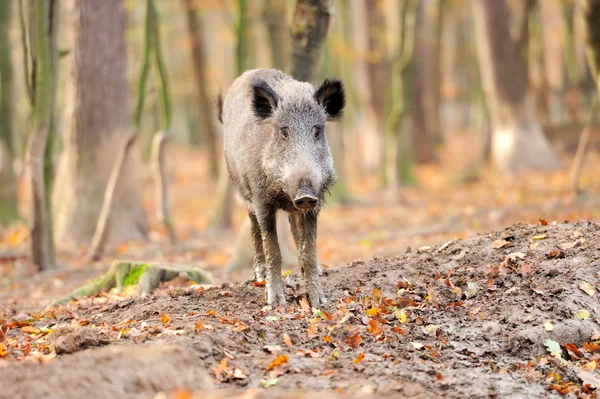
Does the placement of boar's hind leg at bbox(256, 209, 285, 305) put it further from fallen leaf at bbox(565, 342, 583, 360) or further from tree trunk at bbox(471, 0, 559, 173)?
tree trunk at bbox(471, 0, 559, 173)

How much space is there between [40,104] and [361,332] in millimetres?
6545

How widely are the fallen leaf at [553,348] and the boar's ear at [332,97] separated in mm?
2878

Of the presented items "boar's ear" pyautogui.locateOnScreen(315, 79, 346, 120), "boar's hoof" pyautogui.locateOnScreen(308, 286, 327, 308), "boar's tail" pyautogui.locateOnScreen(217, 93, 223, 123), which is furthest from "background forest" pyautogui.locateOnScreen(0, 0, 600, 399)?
"boar's ear" pyautogui.locateOnScreen(315, 79, 346, 120)

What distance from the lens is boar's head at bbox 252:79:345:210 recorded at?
278 inches

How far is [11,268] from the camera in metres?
13.0

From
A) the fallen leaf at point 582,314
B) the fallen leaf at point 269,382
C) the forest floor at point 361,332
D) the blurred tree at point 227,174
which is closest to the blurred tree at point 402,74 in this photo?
the blurred tree at point 227,174

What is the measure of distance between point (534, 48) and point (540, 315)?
23770 millimetres

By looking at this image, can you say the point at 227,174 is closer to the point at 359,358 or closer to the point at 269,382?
the point at 359,358

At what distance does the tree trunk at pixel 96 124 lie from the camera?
14414mm

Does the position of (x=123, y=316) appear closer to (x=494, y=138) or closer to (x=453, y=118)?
(x=494, y=138)

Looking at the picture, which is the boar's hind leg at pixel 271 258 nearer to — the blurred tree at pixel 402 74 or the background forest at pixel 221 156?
the background forest at pixel 221 156

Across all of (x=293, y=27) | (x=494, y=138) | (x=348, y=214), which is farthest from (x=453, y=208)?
(x=293, y=27)

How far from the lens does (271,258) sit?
757cm

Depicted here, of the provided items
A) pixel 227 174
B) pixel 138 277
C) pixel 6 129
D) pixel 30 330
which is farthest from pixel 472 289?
pixel 6 129
